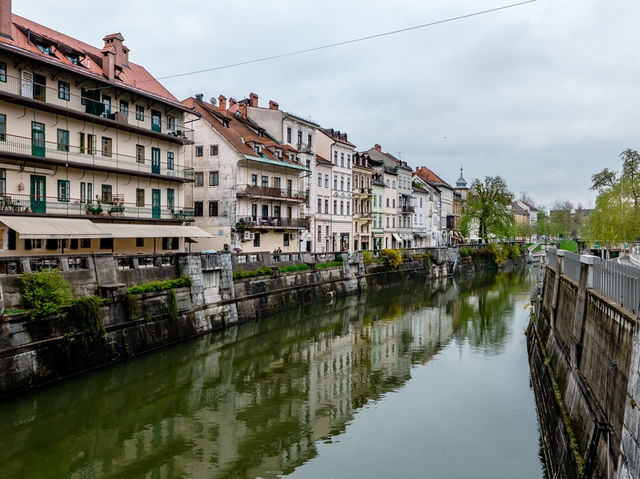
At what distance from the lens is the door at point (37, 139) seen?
26031mm

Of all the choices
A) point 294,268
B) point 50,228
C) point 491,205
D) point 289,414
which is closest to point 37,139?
point 50,228

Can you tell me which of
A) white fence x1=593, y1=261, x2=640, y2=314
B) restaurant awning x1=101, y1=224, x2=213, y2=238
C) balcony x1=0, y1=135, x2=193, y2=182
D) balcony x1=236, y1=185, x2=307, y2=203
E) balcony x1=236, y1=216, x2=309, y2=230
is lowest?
white fence x1=593, y1=261, x2=640, y2=314

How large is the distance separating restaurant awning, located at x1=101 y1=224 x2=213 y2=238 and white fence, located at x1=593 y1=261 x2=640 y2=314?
→ 71.6ft

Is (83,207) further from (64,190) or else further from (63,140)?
(63,140)

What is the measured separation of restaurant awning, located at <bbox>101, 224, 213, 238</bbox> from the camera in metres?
26.8

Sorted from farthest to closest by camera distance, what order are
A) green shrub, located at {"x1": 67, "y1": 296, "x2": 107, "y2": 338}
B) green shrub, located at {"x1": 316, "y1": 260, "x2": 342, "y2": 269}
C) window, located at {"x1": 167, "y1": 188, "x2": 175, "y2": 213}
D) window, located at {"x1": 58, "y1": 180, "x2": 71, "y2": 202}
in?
green shrub, located at {"x1": 316, "y1": 260, "x2": 342, "y2": 269}
window, located at {"x1": 167, "y1": 188, "x2": 175, "y2": 213}
window, located at {"x1": 58, "y1": 180, "x2": 71, "y2": 202}
green shrub, located at {"x1": 67, "y1": 296, "x2": 107, "y2": 338}

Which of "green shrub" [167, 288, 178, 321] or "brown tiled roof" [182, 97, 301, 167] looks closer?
"green shrub" [167, 288, 178, 321]

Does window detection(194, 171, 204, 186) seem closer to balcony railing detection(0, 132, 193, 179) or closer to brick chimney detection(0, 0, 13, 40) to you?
balcony railing detection(0, 132, 193, 179)

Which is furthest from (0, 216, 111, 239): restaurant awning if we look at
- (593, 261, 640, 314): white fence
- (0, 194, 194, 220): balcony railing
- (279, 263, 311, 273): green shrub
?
(593, 261, 640, 314): white fence

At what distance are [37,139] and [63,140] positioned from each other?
1654 millimetres

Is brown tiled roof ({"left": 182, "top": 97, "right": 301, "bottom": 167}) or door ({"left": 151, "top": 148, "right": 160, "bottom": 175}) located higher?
brown tiled roof ({"left": 182, "top": 97, "right": 301, "bottom": 167})

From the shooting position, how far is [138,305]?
69.9 feet

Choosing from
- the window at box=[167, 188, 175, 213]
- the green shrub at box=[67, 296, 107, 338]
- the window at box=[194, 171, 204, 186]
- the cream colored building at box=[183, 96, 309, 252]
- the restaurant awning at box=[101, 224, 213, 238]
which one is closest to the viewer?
the green shrub at box=[67, 296, 107, 338]

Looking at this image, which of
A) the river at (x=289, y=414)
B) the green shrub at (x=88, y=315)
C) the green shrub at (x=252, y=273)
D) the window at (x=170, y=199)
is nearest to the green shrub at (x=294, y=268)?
the green shrub at (x=252, y=273)
